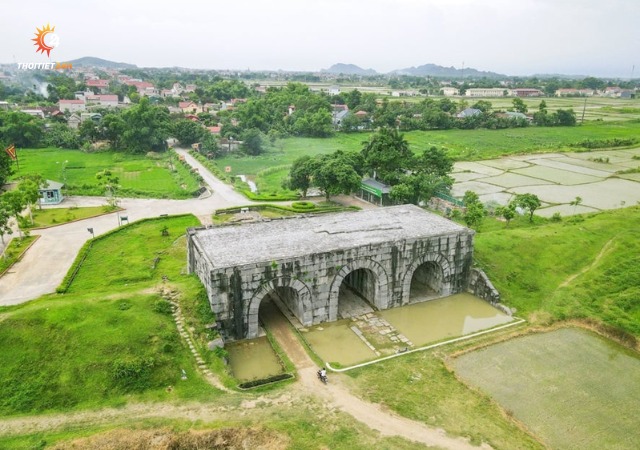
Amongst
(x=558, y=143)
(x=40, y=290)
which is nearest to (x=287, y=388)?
(x=40, y=290)

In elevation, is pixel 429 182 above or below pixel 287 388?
above

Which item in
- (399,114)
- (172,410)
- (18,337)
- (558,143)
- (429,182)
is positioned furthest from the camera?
(399,114)

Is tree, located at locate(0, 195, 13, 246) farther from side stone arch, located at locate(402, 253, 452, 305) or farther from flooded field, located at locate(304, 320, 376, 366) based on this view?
side stone arch, located at locate(402, 253, 452, 305)

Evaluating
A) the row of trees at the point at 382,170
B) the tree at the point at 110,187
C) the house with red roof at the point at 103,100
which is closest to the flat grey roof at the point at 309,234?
the row of trees at the point at 382,170

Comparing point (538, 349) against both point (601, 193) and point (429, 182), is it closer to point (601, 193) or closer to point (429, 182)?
point (429, 182)

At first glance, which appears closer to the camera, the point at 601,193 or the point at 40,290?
the point at 40,290

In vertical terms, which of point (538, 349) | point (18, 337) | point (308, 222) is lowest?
point (538, 349)

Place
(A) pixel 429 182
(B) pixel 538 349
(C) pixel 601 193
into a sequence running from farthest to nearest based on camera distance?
(C) pixel 601 193
(A) pixel 429 182
(B) pixel 538 349
